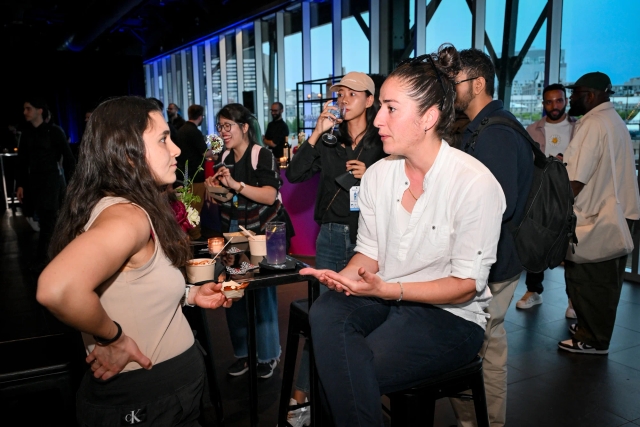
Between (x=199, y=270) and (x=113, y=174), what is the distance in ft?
2.24

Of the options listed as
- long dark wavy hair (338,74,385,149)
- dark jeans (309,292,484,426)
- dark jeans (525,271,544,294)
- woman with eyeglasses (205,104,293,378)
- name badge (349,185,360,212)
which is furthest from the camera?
dark jeans (525,271,544,294)

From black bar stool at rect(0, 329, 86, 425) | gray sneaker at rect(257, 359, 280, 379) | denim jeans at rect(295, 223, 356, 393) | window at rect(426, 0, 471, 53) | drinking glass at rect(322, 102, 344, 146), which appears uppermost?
window at rect(426, 0, 471, 53)

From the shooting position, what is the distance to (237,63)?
39.9 ft

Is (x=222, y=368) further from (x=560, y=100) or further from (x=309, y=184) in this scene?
(x=560, y=100)

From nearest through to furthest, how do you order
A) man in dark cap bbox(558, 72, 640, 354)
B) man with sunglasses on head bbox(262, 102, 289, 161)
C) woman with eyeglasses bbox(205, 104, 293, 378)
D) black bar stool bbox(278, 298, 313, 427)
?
black bar stool bbox(278, 298, 313, 427) → woman with eyeglasses bbox(205, 104, 293, 378) → man in dark cap bbox(558, 72, 640, 354) → man with sunglasses on head bbox(262, 102, 289, 161)

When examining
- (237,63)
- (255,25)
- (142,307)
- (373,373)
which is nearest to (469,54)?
(373,373)

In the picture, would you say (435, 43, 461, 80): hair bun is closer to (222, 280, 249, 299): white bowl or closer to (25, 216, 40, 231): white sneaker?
(222, 280, 249, 299): white bowl

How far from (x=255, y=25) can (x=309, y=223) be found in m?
7.00

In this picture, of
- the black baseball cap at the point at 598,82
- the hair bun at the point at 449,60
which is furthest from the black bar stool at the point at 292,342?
the black baseball cap at the point at 598,82

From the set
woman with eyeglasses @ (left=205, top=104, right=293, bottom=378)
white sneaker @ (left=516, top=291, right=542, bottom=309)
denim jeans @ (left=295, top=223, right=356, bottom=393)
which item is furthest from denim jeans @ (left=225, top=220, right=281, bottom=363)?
white sneaker @ (left=516, top=291, right=542, bottom=309)

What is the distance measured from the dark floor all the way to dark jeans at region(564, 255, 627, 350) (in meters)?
0.13

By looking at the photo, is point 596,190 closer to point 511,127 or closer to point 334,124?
point 511,127

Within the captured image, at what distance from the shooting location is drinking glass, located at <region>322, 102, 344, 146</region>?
2.61m

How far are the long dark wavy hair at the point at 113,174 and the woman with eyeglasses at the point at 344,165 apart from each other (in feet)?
4.06
